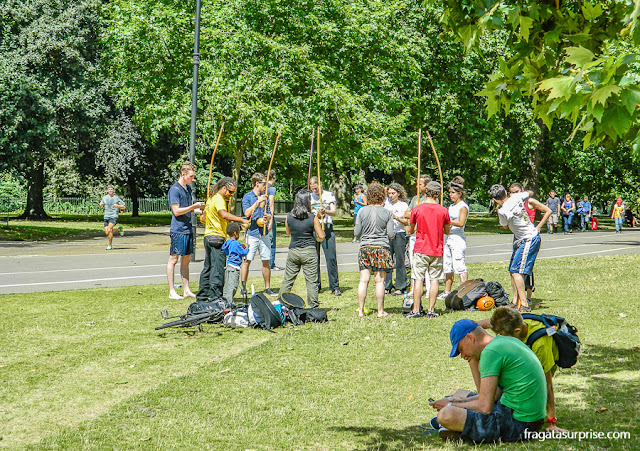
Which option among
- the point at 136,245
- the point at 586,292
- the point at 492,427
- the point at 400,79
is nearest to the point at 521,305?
the point at 586,292

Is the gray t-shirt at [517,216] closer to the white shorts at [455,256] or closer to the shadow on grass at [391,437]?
the white shorts at [455,256]

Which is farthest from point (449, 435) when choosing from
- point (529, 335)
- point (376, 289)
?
point (376, 289)

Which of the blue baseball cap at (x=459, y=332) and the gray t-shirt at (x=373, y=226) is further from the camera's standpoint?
the gray t-shirt at (x=373, y=226)

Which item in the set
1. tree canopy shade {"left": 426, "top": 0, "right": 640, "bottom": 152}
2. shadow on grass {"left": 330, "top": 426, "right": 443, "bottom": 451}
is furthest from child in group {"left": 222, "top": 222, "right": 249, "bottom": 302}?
tree canopy shade {"left": 426, "top": 0, "right": 640, "bottom": 152}

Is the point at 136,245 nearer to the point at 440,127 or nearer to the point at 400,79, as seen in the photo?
the point at 400,79

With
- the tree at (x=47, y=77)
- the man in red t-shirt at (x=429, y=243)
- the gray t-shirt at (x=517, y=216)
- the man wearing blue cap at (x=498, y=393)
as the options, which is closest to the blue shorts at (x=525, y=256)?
the gray t-shirt at (x=517, y=216)

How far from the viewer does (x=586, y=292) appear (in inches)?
513

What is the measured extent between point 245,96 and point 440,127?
1207cm

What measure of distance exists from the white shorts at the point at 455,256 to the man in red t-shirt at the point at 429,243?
63.9 inches

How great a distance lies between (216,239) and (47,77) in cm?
2097

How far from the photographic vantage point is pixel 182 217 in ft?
37.9

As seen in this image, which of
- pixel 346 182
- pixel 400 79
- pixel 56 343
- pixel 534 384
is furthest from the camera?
pixel 346 182

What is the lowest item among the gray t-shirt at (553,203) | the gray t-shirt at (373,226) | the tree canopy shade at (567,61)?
the gray t-shirt at (373,226)

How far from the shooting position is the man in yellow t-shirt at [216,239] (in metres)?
10.9
